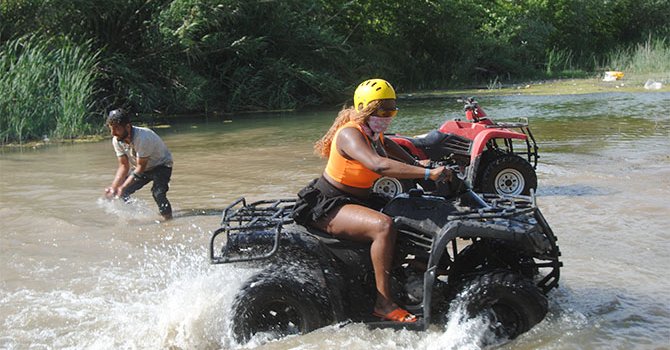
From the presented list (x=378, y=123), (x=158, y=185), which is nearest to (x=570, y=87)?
(x=158, y=185)

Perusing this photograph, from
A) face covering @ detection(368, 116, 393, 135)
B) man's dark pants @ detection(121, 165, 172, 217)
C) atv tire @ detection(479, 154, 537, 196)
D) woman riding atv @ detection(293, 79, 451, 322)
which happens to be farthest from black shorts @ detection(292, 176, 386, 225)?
atv tire @ detection(479, 154, 537, 196)

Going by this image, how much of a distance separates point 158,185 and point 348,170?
447cm

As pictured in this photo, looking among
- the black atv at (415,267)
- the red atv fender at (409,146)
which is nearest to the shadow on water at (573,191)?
the red atv fender at (409,146)

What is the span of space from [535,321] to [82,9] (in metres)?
20.9

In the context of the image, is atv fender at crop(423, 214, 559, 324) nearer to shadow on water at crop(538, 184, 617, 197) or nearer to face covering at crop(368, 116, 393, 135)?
face covering at crop(368, 116, 393, 135)

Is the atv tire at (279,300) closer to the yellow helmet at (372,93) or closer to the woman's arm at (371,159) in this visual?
A: the woman's arm at (371,159)

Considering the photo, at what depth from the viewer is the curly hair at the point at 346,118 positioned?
195 inches

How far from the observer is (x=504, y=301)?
472 centimetres

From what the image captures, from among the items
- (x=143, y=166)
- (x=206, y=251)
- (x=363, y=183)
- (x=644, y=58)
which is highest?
(x=644, y=58)

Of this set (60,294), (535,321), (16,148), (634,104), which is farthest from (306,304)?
(634,104)

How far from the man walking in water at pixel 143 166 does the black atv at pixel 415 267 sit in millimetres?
3973

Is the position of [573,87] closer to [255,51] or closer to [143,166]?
[255,51]

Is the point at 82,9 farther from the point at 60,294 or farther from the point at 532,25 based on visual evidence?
the point at 532,25

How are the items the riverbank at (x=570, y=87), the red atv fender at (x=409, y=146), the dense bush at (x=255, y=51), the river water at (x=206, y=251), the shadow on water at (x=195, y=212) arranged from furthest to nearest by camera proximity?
the riverbank at (x=570, y=87) < the dense bush at (x=255, y=51) < the red atv fender at (x=409, y=146) < the shadow on water at (x=195, y=212) < the river water at (x=206, y=251)
